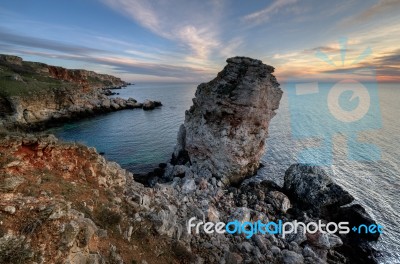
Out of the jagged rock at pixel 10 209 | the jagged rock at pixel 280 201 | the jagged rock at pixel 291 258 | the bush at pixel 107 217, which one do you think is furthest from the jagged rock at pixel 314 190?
the jagged rock at pixel 10 209

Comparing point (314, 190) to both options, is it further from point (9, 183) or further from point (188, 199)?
point (9, 183)

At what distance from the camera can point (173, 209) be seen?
18828mm

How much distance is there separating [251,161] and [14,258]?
29.9m

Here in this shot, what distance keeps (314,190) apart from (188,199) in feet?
50.3

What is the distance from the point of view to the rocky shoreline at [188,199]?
33.3 ft

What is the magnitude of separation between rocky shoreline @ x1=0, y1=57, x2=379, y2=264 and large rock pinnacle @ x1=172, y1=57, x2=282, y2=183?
145 mm

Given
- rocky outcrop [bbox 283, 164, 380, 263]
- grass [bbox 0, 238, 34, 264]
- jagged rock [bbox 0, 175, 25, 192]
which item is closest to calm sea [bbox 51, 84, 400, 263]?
rocky outcrop [bbox 283, 164, 380, 263]

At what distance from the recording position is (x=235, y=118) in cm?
3294

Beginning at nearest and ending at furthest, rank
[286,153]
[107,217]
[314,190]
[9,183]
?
[9,183]
[107,217]
[314,190]
[286,153]

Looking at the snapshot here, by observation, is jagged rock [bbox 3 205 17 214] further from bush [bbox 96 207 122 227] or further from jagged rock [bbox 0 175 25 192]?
bush [bbox 96 207 122 227]

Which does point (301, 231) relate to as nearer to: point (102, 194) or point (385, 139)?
point (102, 194)

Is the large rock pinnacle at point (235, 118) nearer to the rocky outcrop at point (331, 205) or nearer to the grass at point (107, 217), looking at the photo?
the rocky outcrop at point (331, 205)

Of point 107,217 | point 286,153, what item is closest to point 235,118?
point 286,153

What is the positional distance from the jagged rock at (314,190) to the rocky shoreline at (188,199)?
11cm
